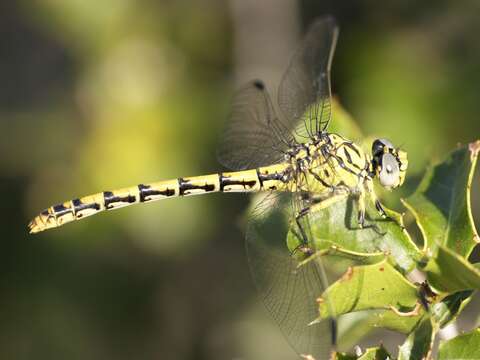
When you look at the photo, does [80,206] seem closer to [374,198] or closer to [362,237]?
[374,198]

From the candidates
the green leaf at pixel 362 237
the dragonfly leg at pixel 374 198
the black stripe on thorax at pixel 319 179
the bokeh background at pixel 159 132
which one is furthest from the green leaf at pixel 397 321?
the bokeh background at pixel 159 132

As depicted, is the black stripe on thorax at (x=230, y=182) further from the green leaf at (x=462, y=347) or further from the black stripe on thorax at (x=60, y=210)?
the green leaf at (x=462, y=347)

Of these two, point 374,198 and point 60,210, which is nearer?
point 374,198

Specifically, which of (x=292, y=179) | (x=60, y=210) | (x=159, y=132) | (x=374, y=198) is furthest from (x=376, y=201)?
(x=159, y=132)

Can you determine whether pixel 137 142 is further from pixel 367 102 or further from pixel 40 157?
pixel 367 102

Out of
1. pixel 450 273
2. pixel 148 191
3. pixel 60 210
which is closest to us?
pixel 450 273

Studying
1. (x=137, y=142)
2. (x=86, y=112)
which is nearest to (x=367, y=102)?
(x=137, y=142)
